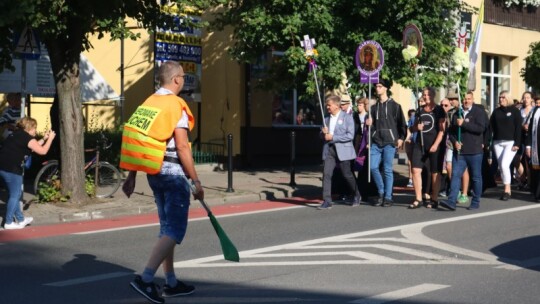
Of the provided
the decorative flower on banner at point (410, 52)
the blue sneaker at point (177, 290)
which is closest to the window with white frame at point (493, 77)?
the decorative flower on banner at point (410, 52)

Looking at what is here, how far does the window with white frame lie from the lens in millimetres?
34281

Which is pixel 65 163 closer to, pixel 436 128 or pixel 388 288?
pixel 436 128

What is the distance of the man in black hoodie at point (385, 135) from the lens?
14414 mm

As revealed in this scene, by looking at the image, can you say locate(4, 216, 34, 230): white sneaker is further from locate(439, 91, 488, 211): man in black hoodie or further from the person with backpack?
locate(439, 91, 488, 211): man in black hoodie

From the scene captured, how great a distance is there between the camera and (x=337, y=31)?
18.5m

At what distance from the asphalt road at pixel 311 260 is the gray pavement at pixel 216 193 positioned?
0.61m

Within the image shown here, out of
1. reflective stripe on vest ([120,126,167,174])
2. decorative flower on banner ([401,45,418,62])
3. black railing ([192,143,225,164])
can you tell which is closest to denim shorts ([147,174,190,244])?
reflective stripe on vest ([120,126,167,174])

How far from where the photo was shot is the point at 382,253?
31.9ft

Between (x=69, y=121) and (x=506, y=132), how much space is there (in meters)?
7.51

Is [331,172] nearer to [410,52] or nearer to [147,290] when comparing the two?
[410,52]

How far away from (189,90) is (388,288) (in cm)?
1475

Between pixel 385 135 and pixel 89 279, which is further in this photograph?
pixel 385 135

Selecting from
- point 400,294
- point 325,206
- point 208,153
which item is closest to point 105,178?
point 325,206

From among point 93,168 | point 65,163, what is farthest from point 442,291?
point 93,168
